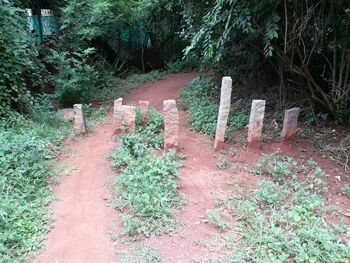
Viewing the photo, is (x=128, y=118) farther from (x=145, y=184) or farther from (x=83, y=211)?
(x=83, y=211)

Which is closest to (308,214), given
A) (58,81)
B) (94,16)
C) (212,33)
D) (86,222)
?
(86,222)

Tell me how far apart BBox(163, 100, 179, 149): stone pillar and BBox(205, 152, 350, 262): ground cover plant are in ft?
4.14

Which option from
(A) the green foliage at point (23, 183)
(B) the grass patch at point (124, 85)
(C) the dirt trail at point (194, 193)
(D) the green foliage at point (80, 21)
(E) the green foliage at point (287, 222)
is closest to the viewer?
(E) the green foliage at point (287, 222)

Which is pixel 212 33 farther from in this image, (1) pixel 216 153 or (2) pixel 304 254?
(2) pixel 304 254

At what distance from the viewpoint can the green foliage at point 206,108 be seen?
19.0ft

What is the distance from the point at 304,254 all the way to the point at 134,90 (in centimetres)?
716

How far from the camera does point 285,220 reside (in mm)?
3324

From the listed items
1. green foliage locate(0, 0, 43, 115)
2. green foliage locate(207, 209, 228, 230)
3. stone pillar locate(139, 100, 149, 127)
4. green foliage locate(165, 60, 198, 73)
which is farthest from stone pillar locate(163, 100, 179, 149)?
green foliage locate(165, 60, 198, 73)

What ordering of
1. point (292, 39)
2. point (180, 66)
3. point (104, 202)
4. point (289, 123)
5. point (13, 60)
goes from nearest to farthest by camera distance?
point (104, 202), point (292, 39), point (289, 123), point (13, 60), point (180, 66)

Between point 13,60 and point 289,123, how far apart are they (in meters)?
5.02

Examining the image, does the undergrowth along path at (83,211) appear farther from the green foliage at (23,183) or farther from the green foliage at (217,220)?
the green foliage at (217,220)

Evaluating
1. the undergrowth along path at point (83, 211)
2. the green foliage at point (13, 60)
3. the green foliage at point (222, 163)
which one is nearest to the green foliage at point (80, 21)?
the green foliage at point (13, 60)

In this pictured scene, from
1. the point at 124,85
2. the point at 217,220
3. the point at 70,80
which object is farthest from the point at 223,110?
the point at 124,85

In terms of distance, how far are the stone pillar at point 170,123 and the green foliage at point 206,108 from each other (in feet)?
3.00
